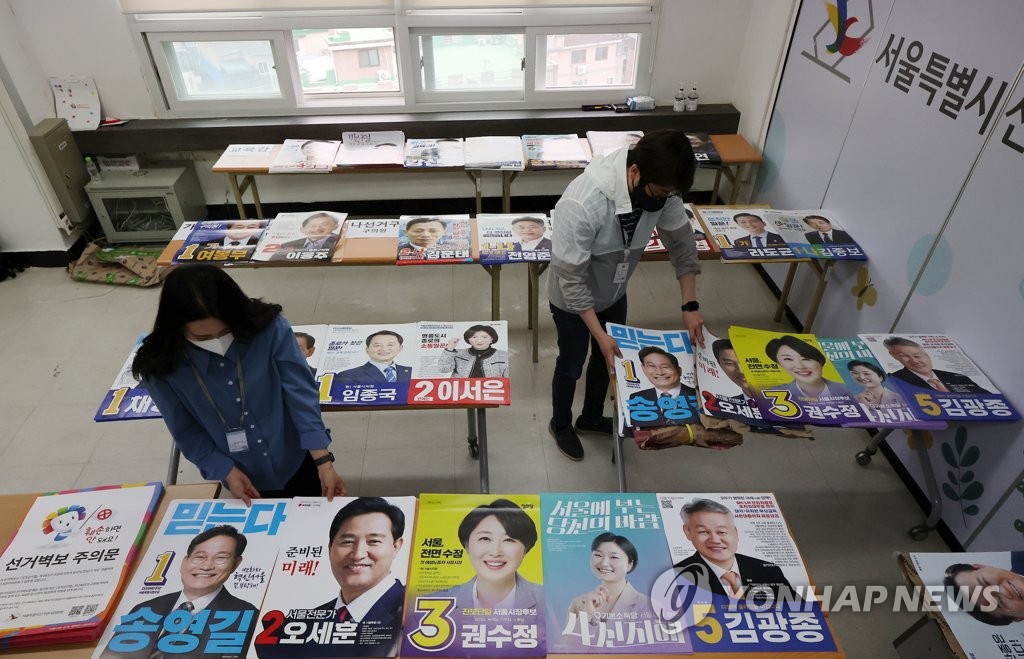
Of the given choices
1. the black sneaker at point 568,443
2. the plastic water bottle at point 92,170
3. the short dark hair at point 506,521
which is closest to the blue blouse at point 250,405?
the short dark hair at point 506,521

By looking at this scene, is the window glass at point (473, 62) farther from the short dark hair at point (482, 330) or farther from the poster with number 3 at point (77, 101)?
the short dark hair at point (482, 330)

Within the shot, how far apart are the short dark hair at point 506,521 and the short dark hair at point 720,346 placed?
1176 millimetres

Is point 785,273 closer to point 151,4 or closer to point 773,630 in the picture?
point 773,630

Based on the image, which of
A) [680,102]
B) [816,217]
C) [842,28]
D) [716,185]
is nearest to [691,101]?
[680,102]

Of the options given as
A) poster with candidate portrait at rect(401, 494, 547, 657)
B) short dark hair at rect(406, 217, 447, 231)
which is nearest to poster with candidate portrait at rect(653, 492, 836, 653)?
poster with candidate portrait at rect(401, 494, 547, 657)

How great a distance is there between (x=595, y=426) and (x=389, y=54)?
325cm

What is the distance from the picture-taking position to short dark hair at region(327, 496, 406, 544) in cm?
164

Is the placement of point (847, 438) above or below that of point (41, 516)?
below

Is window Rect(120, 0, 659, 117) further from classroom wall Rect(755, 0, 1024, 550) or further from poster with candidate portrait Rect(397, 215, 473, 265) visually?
classroom wall Rect(755, 0, 1024, 550)

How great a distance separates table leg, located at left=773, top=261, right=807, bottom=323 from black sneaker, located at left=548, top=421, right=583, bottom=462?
1.70 metres

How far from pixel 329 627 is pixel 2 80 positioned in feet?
14.6

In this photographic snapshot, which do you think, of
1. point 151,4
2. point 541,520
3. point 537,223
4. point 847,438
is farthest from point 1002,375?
point 151,4

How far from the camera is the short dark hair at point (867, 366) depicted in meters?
2.44

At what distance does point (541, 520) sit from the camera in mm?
1676
